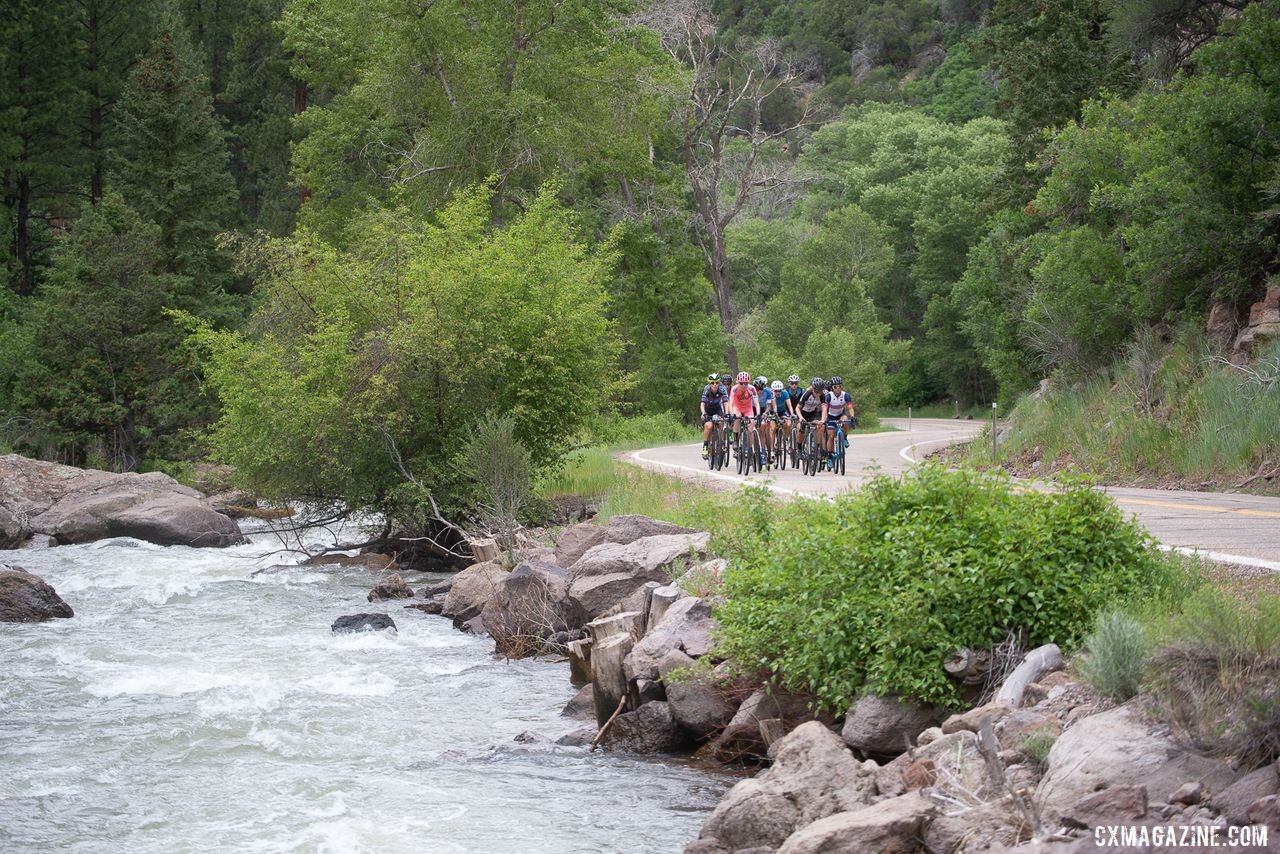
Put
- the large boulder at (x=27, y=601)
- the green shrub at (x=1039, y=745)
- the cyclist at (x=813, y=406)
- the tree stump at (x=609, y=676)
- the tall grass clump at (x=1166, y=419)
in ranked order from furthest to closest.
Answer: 1. the cyclist at (x=813, y=406)
2. the tall grass clump at (x=1166, y=419)
3. the large boulder at (x=27, y=601)
4. the tree stump at (x=609, y=676)
5. the green shrub at (x=1039, y=745)

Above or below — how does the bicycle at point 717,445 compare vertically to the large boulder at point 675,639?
above

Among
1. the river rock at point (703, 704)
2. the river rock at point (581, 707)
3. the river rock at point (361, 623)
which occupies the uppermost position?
the river rock at point (703, 704)

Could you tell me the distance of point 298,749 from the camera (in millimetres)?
11594

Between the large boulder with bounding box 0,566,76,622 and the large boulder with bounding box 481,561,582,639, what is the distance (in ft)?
20.7

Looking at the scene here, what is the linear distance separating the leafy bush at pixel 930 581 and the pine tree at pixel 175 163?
4050 cm

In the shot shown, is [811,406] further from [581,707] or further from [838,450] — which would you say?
[581,707]

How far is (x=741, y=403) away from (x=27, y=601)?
41.5 ft

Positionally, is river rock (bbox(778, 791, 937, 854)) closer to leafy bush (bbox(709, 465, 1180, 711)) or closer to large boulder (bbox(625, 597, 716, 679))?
leafy bush (bbox(709, 465, 1180, 711))

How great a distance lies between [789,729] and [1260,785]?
14.2 feet

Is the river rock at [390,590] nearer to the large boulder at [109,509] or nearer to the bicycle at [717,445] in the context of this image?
the bicycle at [717,445]

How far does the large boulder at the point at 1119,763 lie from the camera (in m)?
6.52

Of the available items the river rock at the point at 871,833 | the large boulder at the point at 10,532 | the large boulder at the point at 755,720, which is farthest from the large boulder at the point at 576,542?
the large boulder at the point at 10,532

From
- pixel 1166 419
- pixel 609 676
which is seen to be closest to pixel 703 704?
pixel 609 676

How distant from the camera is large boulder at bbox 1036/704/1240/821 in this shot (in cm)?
652
